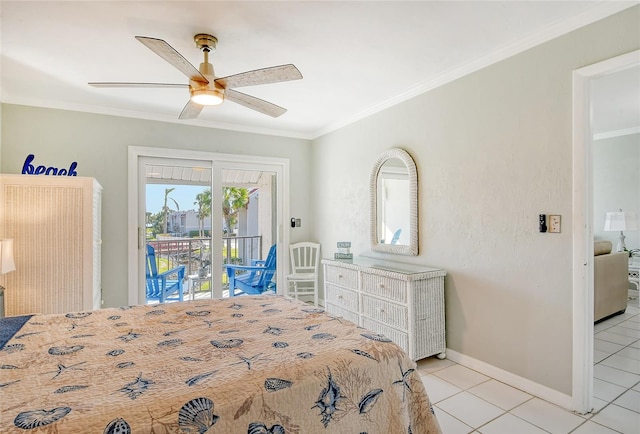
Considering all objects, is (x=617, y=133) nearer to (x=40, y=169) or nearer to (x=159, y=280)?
(x=159, y=280)

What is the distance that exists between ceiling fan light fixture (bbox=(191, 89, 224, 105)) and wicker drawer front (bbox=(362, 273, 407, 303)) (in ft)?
6.56

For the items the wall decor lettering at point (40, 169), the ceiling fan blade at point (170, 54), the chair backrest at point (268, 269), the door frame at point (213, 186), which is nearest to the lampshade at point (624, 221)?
the door frame at point (213, 186)

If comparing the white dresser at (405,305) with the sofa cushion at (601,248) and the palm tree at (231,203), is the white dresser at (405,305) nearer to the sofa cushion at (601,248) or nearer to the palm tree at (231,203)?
the palm tree at (231,203)

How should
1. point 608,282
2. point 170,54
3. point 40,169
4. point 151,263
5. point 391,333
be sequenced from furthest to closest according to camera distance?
point 151,263
point 608,282
point 40,169
point 391,333
point 170,54

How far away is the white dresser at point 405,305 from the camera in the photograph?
9.21 feet

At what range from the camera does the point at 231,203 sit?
4.40m

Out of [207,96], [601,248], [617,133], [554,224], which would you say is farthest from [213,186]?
[617,133]

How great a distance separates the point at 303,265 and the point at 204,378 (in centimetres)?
366

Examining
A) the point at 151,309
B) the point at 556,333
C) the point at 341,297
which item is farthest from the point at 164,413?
the point at 341,297

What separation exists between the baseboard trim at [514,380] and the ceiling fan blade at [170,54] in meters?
2.87

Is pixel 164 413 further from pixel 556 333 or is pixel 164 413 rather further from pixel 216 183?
pixel 216 183

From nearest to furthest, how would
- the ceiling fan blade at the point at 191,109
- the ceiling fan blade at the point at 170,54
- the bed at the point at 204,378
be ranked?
the bed at the point at 204,378, the ceiling fan blade at the point at 170,54, the ceiling fan blade at the point at 191,109

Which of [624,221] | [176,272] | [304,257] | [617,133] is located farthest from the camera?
[617,133]

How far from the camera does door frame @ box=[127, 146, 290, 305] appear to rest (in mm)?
3793
